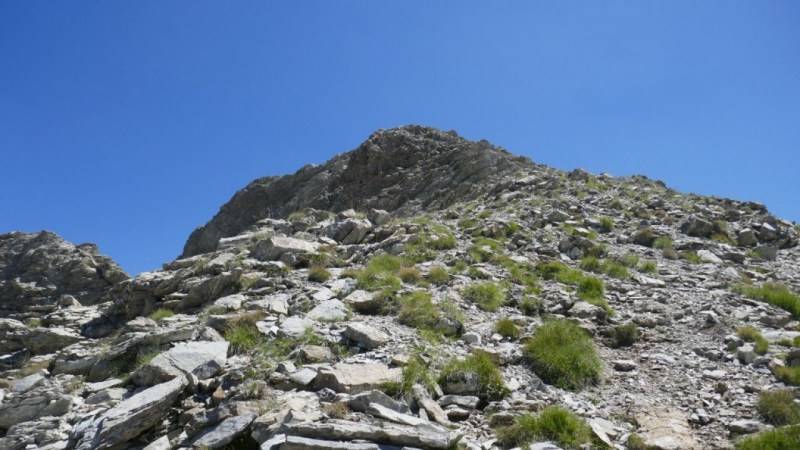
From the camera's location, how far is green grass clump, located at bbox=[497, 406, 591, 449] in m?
6.83

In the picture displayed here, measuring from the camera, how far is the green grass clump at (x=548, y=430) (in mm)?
6832

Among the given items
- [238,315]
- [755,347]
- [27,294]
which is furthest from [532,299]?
[27,294]

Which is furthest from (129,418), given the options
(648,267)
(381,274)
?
(648,267)

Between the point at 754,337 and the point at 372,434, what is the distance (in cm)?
923

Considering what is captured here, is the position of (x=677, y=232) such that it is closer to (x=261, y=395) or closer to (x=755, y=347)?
(x=755, y=347)

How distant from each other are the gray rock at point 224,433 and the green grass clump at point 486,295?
7458 millimetres

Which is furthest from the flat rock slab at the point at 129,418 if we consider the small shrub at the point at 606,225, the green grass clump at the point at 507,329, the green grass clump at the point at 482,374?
the small shrub at the point at 606,225

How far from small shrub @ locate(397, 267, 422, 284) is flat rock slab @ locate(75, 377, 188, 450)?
7.69 meters

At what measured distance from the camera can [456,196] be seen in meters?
35.7

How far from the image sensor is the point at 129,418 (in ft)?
23.8

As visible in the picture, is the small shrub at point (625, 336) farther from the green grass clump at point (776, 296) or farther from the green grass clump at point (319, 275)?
the green grass clump at point (319, 275)

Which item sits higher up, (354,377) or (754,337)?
(754,337)

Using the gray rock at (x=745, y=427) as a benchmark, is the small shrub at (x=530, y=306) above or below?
above

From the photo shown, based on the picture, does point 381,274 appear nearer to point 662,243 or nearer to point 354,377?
point 354,377
